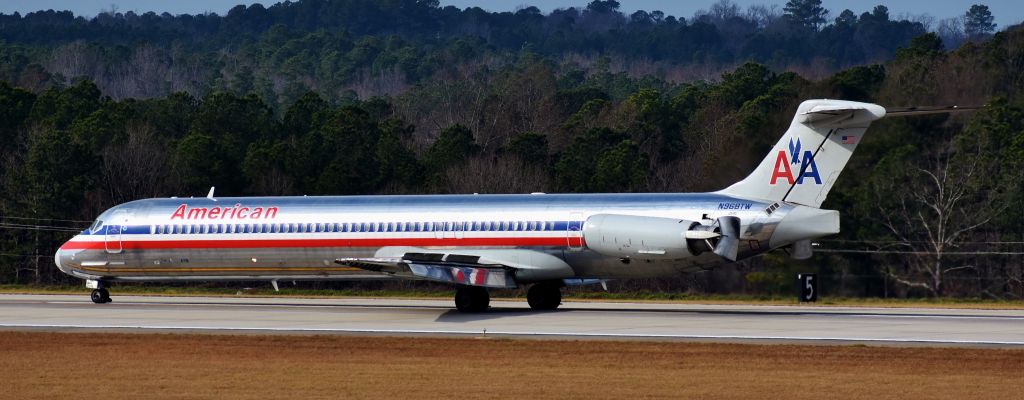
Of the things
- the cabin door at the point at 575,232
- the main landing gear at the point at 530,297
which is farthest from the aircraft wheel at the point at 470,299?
the cabin door at the point at 575,232

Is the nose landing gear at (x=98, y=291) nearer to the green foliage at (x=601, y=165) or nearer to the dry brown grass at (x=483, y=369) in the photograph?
the dry brown grass at (x=483, y=369)

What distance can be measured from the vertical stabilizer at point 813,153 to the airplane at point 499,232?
24mm

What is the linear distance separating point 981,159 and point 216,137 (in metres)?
45.7

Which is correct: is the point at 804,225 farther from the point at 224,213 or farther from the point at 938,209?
the point at 938,209

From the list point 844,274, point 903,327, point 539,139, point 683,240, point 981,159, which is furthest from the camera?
point 539,139

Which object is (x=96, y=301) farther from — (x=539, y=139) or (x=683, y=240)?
(x=539, y=139)

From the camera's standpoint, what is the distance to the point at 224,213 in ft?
139

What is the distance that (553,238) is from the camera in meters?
38.1

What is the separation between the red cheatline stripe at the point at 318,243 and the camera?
38.4 metres

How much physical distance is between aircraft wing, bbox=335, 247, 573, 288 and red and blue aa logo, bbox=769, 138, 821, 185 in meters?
5.67

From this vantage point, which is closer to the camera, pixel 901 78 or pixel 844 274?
pixel 844 274

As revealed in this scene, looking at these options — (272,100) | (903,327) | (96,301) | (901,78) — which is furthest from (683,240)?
(272,100)

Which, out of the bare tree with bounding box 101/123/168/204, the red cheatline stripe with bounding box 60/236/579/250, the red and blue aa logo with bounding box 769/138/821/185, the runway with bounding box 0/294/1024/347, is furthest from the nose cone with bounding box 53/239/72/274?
the bare tree with bounding box 101/123/168/204

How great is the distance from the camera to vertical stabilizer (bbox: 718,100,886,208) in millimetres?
36406
